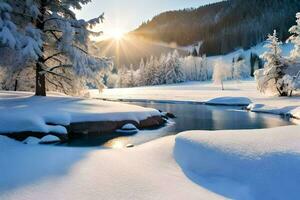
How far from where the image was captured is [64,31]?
57.8ft

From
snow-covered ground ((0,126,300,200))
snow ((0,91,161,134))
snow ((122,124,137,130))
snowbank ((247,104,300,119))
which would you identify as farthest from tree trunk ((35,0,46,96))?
snowbank ((247,104,300,119))

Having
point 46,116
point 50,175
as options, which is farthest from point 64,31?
point 50,175

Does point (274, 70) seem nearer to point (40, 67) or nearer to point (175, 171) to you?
point (40, 67)

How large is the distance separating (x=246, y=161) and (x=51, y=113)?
10454mm

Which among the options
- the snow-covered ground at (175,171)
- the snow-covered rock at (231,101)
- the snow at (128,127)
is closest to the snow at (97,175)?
the snow-covered ground at (175,171)

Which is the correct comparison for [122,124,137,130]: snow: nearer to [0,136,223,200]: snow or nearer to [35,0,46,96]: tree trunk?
[35,0,46,96]: tree trunk

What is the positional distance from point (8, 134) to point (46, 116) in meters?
2.05

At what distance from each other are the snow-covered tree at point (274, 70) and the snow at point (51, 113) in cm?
2472

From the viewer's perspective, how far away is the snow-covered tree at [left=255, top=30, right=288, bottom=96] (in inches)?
1539

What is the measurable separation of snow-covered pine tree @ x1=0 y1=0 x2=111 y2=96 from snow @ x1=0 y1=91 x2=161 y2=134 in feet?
5.80

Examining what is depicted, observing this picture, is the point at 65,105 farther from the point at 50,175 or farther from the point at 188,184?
the point at 188,184

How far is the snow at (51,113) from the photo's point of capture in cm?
1328

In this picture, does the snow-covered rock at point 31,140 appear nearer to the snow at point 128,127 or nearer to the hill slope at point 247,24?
the snow at point 128,127

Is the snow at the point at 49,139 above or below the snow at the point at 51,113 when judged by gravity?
below
